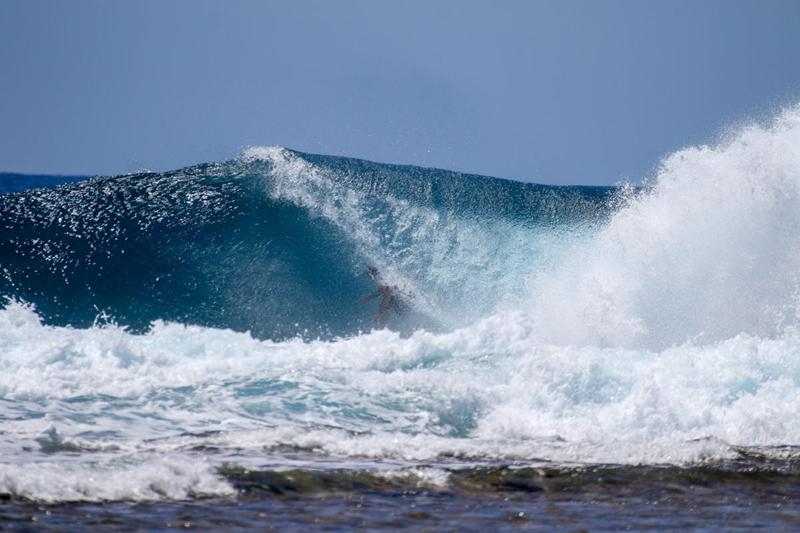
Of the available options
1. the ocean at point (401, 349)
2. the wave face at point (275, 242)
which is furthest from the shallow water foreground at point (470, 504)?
the wave face at point (275, 242)

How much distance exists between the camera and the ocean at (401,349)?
4355 millimetres

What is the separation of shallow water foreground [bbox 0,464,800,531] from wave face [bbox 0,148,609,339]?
950 centimetres

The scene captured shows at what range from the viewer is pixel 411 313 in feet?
48.2

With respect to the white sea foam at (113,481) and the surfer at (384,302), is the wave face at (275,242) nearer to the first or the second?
the surfer at (384,302)

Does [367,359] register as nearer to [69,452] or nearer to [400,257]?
[69,452]

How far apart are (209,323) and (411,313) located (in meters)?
3.21

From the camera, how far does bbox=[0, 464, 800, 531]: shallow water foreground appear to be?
12.1 ft

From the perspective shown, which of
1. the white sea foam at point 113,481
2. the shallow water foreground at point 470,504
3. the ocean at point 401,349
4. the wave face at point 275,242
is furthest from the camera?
the wave face at point 275,242

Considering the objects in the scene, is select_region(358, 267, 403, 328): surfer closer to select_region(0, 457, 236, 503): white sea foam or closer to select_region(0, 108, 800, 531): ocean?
select_region(0, 108, 800, 531): ocean

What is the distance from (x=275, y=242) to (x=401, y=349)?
672cm

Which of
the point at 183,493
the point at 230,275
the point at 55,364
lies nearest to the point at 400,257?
the point at 230,275

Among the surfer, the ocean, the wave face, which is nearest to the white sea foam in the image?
the ocean

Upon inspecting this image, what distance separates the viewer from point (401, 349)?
9219mm

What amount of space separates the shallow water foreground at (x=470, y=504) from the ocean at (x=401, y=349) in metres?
0.02
